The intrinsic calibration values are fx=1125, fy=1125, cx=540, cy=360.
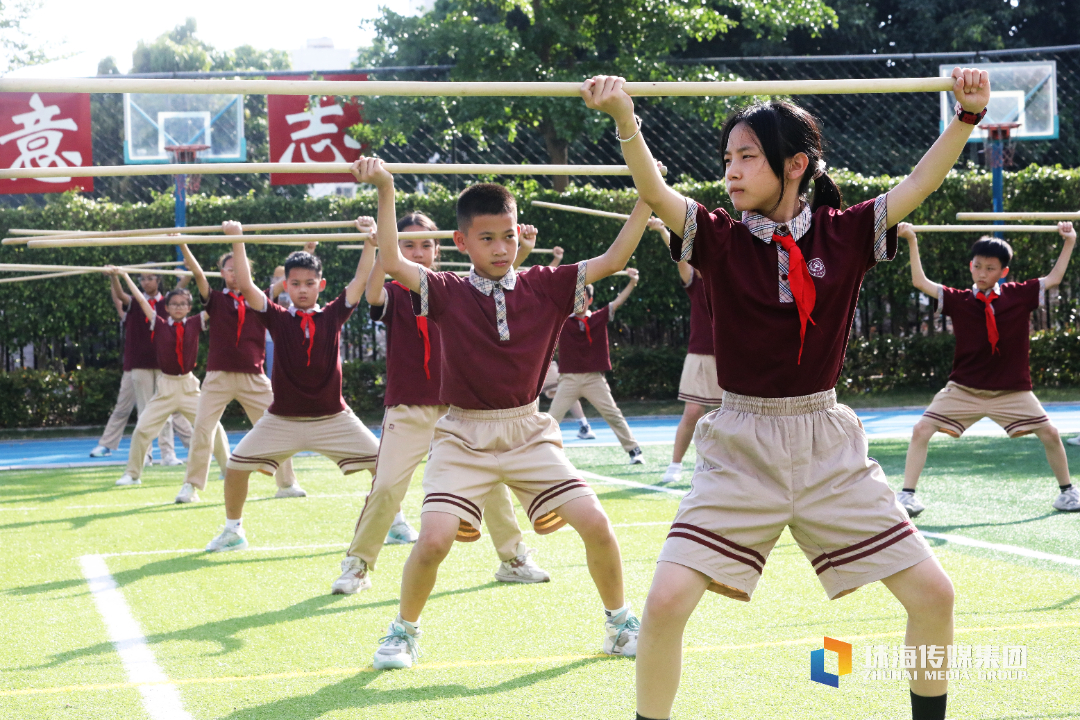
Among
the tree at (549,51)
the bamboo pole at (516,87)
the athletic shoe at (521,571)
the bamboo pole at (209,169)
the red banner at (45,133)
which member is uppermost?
the tree at (549,51)

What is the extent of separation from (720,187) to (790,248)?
48.5ft

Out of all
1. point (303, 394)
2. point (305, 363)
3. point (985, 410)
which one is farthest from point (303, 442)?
point (985, 410)

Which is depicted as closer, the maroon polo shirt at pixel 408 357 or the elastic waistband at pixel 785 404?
the elastic waistband at pixel 785 404

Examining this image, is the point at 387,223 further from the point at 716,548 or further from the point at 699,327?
the point at 699,327

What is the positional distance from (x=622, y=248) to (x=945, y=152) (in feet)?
4.58

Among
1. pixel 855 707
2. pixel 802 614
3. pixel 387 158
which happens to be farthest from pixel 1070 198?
pixel 855 707

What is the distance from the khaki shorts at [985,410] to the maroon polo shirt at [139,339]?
8.15 metres

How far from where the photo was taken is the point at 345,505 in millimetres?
8734

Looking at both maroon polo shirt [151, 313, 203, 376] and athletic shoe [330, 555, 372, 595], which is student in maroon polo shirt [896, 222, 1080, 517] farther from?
maroon polo shirt [151, 313, 203, 376]

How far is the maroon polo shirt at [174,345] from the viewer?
1070 cm

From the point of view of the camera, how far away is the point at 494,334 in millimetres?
4359

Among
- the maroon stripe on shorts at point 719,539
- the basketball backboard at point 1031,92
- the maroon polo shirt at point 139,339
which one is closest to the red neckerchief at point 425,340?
the maroon stripe on shorts at point 719,539

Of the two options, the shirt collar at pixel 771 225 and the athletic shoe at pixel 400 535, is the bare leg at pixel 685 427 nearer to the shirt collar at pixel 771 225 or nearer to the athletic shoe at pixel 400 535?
the athletic shoe at pixel 400 535

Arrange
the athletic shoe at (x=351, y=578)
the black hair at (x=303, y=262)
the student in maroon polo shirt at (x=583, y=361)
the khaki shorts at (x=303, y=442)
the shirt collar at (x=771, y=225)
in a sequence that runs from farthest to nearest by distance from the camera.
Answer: the student in maroon polo shirt at (x=583, y=361) < the black hair at (x=303, y=262) < the khaki shorts at (x=303, y=442) < the athletic shoe at (x=351, y=578) < the shirt collar at (x=771, y=225)
